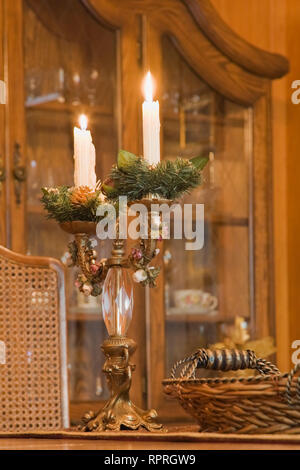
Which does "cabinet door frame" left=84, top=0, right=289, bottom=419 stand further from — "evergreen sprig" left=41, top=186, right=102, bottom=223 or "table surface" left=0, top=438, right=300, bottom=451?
"table surface" left=0, top=438, right=300, bottom=451

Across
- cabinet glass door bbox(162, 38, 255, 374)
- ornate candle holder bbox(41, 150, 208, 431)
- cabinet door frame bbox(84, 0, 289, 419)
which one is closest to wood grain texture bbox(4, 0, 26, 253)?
cabinet door frame bbox(84, 0, 289, 419)

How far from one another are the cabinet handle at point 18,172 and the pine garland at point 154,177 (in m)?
1.03

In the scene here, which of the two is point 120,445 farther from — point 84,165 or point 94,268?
point 84,165

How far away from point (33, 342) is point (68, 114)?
888 millimetres

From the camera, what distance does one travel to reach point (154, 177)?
1.16 metres

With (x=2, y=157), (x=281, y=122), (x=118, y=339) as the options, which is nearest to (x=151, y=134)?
(x=118, y=339)

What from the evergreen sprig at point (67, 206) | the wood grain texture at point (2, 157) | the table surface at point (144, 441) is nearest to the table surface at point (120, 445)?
the table surface at point (144, 441)

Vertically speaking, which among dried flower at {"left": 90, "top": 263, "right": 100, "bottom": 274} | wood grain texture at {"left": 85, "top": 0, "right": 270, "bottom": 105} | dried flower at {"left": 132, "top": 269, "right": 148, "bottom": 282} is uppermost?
wood grain texture at {"left": 85, "top": 0, "right": 270, "bottom": 105}

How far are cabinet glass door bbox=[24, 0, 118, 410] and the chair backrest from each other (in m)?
0.61

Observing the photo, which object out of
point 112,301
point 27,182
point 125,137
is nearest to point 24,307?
point 112,301

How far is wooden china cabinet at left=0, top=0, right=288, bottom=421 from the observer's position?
2223 mm

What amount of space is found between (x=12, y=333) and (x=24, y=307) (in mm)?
56

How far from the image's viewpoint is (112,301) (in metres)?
1.22
